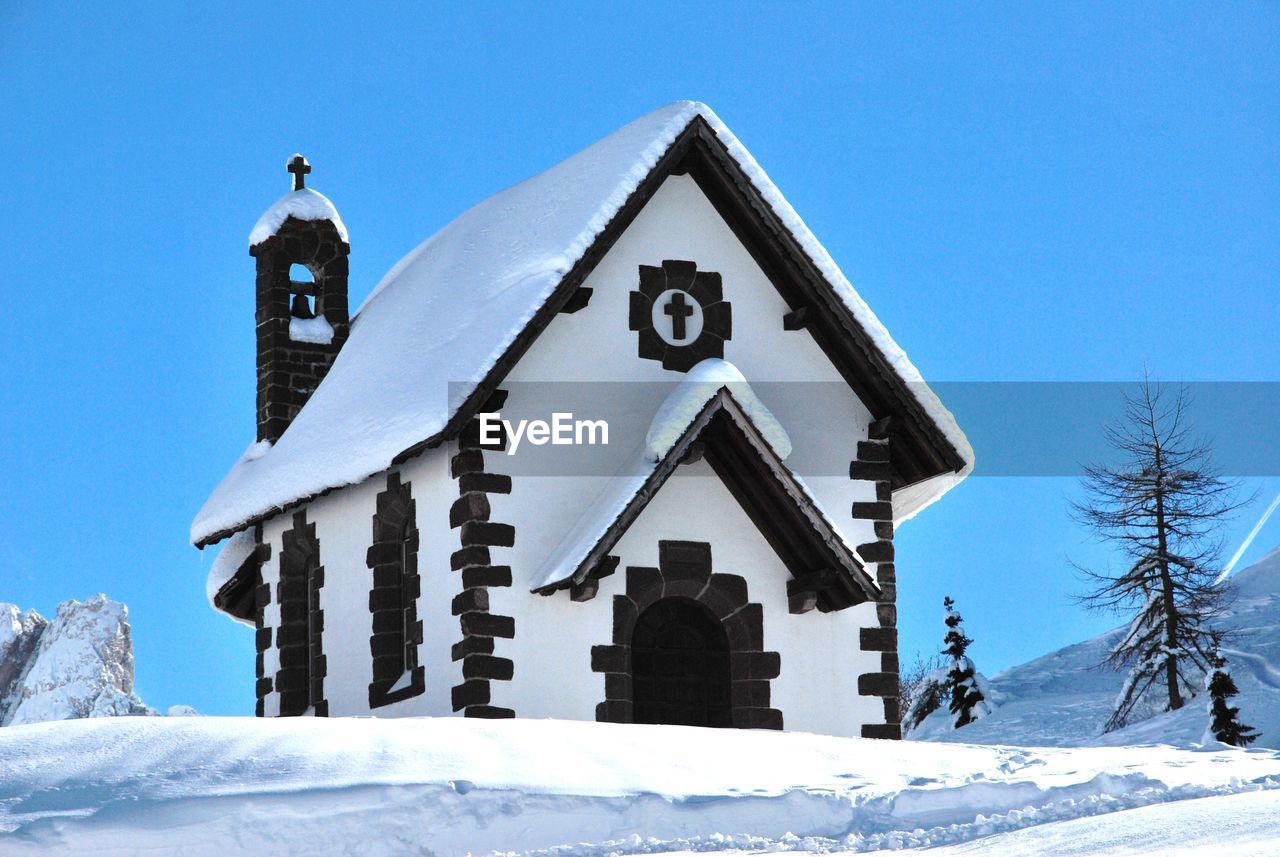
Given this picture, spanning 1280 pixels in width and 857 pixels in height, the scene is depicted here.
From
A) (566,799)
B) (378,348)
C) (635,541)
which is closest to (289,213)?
(378,348)

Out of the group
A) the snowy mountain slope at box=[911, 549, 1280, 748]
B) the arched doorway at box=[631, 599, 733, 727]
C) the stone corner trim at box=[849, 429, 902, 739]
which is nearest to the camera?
the arched doorway at box=[631, 599, 733, 727]

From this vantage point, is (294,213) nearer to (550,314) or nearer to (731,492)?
(550,314)

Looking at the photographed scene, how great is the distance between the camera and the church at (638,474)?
1833 centimetres

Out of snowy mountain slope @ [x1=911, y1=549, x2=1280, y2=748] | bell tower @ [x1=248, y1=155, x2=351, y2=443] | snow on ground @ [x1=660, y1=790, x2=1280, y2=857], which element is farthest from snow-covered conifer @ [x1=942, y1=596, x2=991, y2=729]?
snow on ground @ [x1=660, y1=790, x2=1280, y2=857]

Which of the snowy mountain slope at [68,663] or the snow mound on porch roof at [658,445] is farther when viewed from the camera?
the snowy mountain slope at [68,663]

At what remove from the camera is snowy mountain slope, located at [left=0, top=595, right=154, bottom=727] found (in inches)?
3979

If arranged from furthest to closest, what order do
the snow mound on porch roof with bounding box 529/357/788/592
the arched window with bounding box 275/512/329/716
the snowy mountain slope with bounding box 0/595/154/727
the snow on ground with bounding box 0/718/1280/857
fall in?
the snowy mountain slope with bounding box 0/595/154/727 < the arched window with bounding box 275/512/329/716 < the snow mound on porch roof with bounding box 529/357/788/592 < the snow on ground with bounding box 0/718/1280/857

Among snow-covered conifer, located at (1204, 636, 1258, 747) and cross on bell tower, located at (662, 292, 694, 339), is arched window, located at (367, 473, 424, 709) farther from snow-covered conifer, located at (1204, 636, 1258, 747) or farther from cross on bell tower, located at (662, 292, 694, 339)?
snow-covered conifer, located at (1204, 636, 1258, 747)

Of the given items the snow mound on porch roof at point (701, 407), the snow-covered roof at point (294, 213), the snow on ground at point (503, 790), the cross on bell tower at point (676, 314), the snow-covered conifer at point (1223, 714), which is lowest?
the snow on ground at point (503, 790)

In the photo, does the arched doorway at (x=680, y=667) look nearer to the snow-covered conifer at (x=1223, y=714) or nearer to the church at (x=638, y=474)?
the church at (x=638, y=474)

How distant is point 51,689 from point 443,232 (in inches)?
3266

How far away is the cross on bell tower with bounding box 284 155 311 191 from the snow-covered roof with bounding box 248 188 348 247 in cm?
59

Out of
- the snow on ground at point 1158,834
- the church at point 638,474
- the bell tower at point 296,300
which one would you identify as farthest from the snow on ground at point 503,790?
the bell tower at point 296,300

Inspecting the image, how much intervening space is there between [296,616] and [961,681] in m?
21.7
